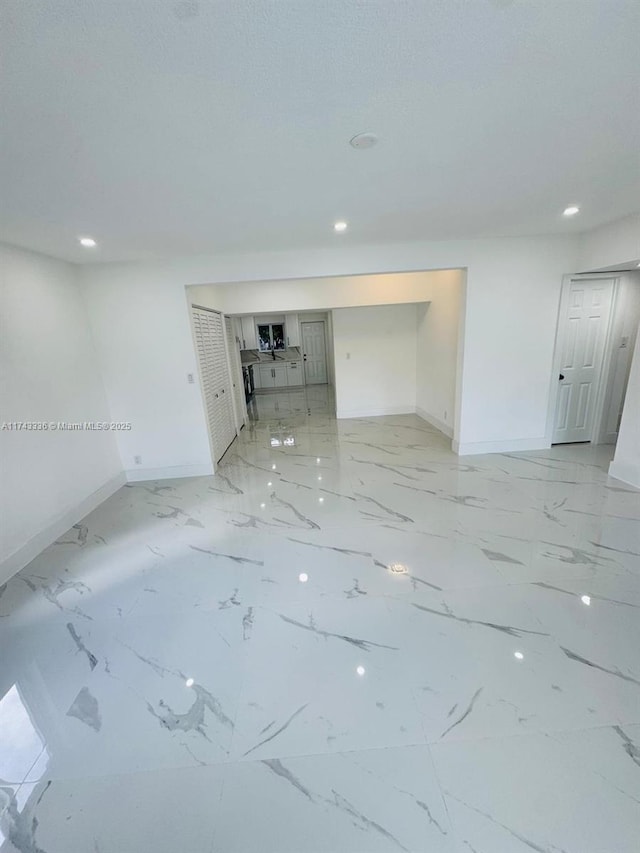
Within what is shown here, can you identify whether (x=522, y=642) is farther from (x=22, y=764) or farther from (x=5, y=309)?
(x=5, y=309)

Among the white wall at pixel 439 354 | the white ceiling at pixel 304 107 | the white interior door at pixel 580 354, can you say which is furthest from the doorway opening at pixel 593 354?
the white ceiling at pixel 304 107

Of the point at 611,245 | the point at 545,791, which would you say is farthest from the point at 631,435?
the point at 545,791

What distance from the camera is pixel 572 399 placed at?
13.6 feet

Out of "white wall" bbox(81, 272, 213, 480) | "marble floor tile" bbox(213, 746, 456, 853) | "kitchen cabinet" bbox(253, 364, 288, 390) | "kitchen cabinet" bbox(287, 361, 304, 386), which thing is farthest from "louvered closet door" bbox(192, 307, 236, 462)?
"kitchen cabinet" bbox(287, 361, 304, 386)

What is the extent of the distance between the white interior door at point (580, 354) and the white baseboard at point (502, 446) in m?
0.26

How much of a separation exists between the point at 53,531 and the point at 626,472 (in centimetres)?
531

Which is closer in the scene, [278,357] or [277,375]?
[278,357]

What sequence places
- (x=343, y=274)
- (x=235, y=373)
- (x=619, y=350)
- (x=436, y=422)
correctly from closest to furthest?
(x=343, y=274)
(x=619, y=350)
(x=436, y=422)
(x=235, y=373)

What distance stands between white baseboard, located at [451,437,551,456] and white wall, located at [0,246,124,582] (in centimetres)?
422

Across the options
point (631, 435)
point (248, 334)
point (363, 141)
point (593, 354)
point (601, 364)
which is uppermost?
point (363, 141)

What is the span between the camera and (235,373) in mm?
5781

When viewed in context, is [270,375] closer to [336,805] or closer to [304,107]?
[304,107]

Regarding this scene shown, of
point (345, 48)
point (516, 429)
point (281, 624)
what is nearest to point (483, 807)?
point (281, 624)

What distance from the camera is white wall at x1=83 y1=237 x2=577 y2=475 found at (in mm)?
3553
